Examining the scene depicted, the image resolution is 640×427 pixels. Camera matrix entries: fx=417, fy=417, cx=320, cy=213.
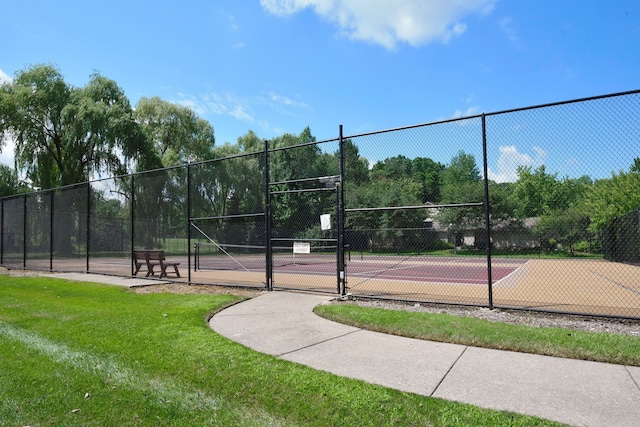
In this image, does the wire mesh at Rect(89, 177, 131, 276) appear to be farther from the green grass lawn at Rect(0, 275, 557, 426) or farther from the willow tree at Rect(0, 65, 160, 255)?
the green grass lawn at Rect(0, 275, 557, 426)

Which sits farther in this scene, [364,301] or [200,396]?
[364,301]

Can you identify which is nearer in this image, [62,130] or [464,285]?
[464,285]

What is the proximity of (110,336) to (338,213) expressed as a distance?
468cm

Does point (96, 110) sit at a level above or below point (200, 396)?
above

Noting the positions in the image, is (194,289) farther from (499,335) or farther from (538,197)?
(538,197)

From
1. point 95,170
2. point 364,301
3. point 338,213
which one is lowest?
point 364,301

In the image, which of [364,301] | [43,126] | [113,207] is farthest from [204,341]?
[43,126]

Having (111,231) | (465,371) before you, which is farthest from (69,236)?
(465,371)

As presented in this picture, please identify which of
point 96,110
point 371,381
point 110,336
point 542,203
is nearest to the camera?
point 371,381

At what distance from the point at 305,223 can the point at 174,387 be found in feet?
61.3

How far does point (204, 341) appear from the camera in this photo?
5258 millimetres

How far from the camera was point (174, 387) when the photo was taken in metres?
3.82

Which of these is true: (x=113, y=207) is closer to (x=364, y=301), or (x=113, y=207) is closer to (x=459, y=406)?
(x=364, y=301)

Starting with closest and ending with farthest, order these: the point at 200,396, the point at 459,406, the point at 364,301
A: the point at 459,406
the point at 200,396
the point at 364,301
